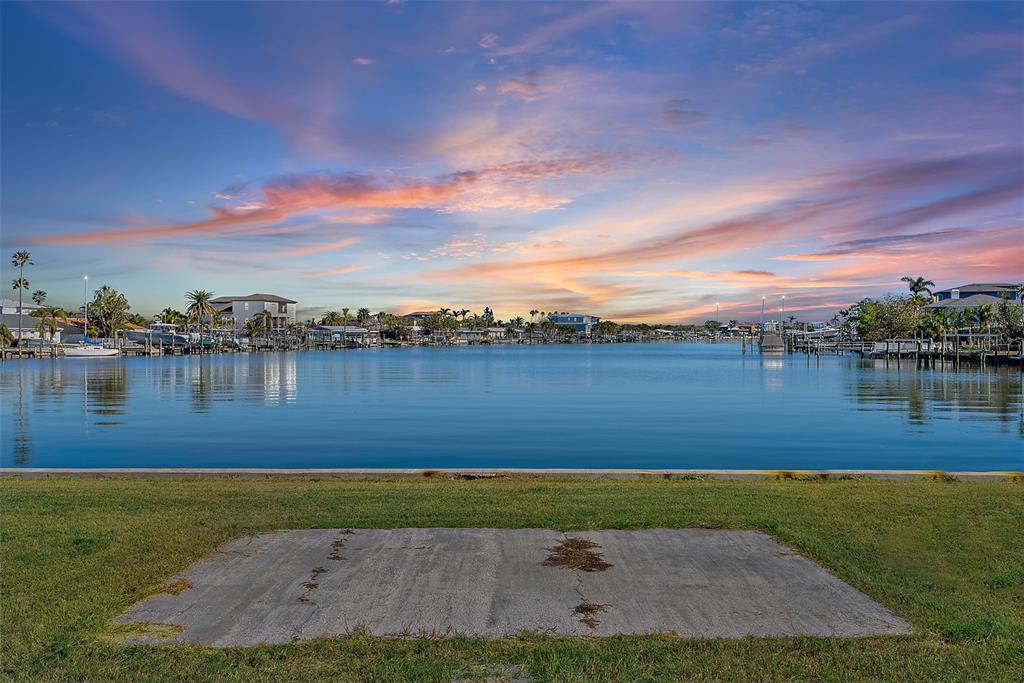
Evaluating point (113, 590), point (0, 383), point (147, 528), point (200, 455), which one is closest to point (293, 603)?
point (113, 590)

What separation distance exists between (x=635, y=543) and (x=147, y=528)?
5.38 meters

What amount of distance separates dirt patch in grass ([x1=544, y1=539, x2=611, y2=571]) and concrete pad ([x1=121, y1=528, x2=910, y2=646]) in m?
0.04

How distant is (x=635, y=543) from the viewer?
8.27 metres

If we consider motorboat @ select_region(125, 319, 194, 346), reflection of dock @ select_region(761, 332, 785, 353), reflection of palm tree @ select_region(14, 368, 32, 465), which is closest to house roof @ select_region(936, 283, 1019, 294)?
reflection of dock @ select_region(761, 332, 785, 353)

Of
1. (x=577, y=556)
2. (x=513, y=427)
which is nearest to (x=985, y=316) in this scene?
(x=513, y=427)

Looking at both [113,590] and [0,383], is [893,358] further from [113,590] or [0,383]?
[113,590]

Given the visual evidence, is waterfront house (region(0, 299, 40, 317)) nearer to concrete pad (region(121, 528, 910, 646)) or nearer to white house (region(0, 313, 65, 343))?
white house (region(0, 313, 65, 343))

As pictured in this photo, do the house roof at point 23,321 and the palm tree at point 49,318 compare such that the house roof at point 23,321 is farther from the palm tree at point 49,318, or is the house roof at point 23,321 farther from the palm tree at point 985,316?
the palm tree at point 985,316

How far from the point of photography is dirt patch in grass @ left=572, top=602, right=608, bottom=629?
238 inches

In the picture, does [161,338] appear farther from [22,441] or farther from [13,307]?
[22,441]

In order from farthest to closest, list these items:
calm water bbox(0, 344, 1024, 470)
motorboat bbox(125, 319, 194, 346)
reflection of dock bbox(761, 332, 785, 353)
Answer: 1. motorboat bbox(125, 319, 194, 346)
2. reflection of dock bbox(761, 332, 785, 353)
3. calm water bbox(0, 344, 1024, 470)

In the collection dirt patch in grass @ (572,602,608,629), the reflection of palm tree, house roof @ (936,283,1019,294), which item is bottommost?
the reflection of palm tree

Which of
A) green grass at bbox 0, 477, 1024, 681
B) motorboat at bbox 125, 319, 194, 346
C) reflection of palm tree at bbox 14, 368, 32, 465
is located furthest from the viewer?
motorboat at bbox 125, 319, 194, 346

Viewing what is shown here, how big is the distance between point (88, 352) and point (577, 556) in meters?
135
